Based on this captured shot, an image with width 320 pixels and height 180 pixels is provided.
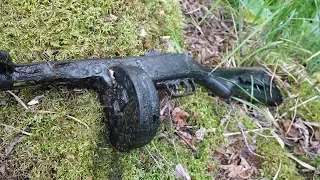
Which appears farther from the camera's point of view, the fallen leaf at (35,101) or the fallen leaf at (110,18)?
the fallen leaf at (110,18)

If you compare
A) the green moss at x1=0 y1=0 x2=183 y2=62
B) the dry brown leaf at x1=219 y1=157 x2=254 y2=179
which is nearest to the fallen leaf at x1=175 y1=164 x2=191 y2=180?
the dry brown leaf at x1=219 y1=157 x2=254 y2=179

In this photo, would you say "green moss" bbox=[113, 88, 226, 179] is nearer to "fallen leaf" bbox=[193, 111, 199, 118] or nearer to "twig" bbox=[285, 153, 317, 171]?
"fallen leaf" bbox=[193, 111, 199, 118]

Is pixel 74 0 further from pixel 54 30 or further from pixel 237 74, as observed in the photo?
pixel 237 74

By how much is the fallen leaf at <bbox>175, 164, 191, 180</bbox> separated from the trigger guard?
35cm

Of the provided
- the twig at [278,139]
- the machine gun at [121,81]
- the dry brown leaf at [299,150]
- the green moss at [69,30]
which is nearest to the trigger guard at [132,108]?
the machine gun at [121,81]

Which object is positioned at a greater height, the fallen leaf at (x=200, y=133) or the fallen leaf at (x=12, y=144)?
the fallen leaf at (x=12, y=144)

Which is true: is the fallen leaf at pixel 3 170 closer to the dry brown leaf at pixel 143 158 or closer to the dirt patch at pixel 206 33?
the dry brown leaf at pixel 143 158

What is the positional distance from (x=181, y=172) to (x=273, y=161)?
2.27ft

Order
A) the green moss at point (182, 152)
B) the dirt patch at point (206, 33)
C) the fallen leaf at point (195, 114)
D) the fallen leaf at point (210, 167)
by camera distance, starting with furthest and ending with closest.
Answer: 1. the dirt patch at point (206, 33)
2. the fallen leaf at point (195, 114)
3. the fallen leaf at point (210, 167)
4. the green moss at point (182, 152)

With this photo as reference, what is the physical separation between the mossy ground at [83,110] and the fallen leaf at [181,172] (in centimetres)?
4

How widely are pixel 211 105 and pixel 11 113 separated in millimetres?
1237

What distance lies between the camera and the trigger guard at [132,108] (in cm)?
186

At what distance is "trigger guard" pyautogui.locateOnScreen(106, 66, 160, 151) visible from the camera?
6.09 ft

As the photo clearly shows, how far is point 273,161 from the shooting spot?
2527mm
